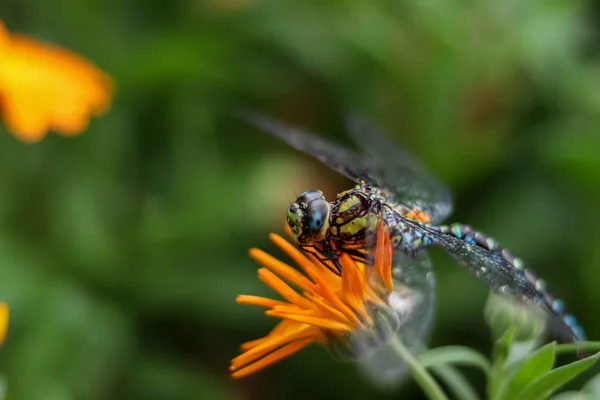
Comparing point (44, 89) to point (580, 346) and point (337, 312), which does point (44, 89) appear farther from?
point (580, 346)

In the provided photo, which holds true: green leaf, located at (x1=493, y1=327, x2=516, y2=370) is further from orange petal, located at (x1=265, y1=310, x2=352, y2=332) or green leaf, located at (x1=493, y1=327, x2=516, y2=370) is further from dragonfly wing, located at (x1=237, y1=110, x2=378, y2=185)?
dragonfly wing, located at (x1=237, y1=110, x2=378, y2=185)

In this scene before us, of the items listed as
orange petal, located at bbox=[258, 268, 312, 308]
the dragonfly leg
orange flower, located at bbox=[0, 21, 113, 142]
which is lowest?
orange petal, located at bbox=[258, 268, 312, 308]

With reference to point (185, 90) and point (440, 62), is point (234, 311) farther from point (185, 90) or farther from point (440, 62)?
point (440, 62)

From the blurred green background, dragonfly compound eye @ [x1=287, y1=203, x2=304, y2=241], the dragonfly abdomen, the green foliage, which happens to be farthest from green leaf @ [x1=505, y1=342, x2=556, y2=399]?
the blurred green background

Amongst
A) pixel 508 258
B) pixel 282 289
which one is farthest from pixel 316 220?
pixel 508 258

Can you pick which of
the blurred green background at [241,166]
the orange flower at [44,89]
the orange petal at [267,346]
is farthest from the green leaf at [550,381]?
the orange flower at [44,89]

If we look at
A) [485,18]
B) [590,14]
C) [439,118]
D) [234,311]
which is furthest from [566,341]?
[590,14]

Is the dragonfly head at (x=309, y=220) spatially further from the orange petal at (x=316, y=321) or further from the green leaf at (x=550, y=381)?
the green leaf at (x=550, y=381)
